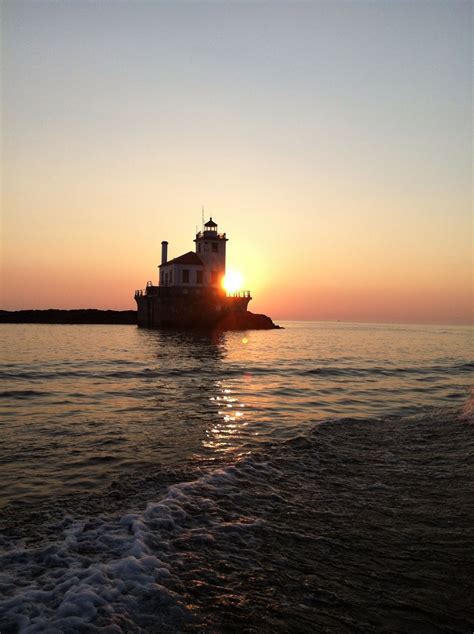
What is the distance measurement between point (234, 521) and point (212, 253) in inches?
2462

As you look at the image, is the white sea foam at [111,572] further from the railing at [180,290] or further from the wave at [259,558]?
the railing at [180,290]

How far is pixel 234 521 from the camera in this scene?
5148 mm

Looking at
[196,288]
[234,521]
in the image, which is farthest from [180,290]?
[234,521]

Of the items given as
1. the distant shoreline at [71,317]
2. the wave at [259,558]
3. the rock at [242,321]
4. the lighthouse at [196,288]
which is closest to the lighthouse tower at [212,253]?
the lighthouse at [196,288]

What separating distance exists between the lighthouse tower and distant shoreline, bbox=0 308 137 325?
1991 inches

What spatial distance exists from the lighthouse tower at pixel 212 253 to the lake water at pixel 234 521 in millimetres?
54825

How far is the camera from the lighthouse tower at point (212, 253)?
66.1 meters

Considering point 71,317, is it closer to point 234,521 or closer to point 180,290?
point 180,290

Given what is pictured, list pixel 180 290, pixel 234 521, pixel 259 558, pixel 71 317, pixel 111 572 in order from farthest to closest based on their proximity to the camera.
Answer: pixel 71 317 < pixel 180 290 < pixel 234 521 < pixel 259 558 < pixel 111 572

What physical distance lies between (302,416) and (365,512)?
6.90 metres

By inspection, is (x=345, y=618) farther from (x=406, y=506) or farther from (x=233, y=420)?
(x=233, y=420)

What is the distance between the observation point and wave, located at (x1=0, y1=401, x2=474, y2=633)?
3363 mm

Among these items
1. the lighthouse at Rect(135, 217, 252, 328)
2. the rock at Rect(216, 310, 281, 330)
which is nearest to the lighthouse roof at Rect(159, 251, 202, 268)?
the lighthouse at Rect(135, 217, 252, 328)

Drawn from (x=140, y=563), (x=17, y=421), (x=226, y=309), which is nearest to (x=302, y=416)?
(x=17, y=421)
